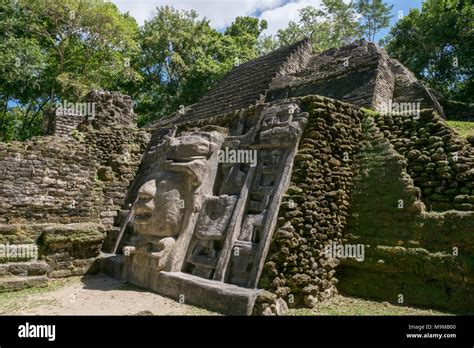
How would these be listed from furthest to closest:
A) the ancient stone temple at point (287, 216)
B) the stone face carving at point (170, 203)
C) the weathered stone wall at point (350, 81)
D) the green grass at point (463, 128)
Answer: the weathered stone wall at point (350, 81), the green grass at point (463, 128), the stone face carving at point (170, 203), the ancient stone temple at point (287, 216)

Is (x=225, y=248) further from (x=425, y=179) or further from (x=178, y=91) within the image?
(x=178, y=91)

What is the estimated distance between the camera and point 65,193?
29.2 ft

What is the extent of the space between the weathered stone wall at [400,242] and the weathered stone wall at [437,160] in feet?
0.60

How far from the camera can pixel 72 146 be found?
10.5 m

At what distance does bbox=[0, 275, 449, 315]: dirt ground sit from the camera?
4.67 meters

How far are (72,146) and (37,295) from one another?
19.0ft

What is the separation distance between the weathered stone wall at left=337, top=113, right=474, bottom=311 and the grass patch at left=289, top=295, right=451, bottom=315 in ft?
0.68

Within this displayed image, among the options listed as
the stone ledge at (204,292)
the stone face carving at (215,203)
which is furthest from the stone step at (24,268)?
the stone ledge at (204,292)

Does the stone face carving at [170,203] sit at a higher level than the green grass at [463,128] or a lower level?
lower

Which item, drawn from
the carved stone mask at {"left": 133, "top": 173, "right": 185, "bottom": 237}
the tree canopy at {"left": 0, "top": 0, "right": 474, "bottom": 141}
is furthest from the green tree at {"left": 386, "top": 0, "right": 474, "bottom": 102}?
the carved stone mask at {"left": 133, "top": 173, "right": 185, "bottom": 237}

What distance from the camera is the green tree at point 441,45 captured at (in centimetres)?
1508

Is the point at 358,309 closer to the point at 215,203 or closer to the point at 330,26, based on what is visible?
the point at 215,203

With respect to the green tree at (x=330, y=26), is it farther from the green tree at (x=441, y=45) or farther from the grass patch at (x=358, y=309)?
the grass patch at (x=358, y=309)

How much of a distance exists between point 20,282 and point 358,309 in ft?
19.7
